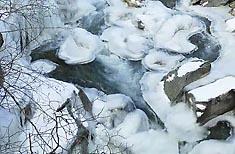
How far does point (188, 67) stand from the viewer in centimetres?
846

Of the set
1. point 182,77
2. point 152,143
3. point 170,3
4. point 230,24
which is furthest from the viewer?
point 170,3

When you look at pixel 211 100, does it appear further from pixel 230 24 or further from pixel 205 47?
pixel 230 24

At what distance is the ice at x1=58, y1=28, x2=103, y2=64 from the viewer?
9320 mm

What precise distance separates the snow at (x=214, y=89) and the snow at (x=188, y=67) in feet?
1.81

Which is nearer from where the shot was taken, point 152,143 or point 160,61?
point 152,143

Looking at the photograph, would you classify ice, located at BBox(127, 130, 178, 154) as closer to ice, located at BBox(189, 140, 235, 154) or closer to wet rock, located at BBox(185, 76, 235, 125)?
ice, located at BBox(189, 140, 235, 154)

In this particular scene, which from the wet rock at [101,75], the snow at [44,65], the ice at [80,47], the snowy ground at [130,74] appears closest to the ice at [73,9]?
the snowy ground at [130,74]

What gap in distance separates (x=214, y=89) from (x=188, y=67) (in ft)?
2.91

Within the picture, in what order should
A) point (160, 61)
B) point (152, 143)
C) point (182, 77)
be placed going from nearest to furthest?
point (152, 143), point (182, 77), point (160, 61)

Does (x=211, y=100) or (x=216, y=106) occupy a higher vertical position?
(x=211, y=100)

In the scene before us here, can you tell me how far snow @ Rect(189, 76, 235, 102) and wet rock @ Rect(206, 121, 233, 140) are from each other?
0.44 metres

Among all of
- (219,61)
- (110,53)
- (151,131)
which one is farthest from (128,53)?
(151,131)

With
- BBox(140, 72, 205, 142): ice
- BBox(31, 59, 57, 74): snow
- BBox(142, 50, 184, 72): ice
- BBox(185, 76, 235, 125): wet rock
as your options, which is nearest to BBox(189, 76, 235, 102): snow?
BBox(185, 76, 235, 125): wet rock

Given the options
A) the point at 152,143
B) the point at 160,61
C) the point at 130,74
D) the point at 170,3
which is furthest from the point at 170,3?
the point at 152,143
